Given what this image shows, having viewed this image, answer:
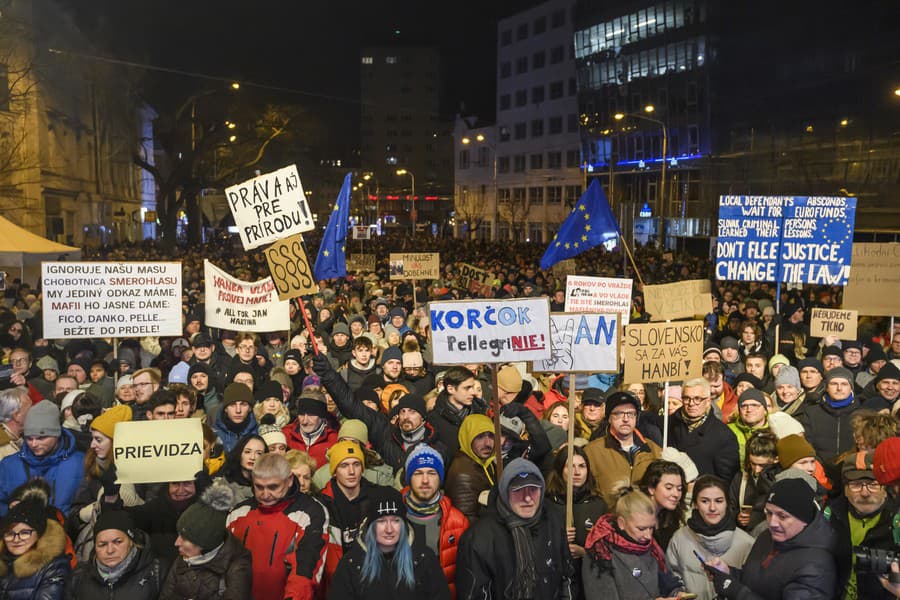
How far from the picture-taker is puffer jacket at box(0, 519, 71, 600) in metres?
4.36

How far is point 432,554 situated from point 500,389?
3.18 meters

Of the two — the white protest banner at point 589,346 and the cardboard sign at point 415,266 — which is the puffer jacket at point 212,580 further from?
the cardboard sign at point 415,266

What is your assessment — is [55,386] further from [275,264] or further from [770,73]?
[770,73]

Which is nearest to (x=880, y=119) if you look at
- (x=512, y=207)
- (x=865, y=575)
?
(x=865, y=575)

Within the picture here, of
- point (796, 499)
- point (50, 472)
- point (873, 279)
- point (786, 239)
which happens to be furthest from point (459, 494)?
point (873, 279)

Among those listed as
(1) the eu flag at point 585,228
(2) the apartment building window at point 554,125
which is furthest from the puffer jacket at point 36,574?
(2) the apartment building window at point 554,125

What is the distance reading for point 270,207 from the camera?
8.16 m

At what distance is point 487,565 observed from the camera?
4.36 m

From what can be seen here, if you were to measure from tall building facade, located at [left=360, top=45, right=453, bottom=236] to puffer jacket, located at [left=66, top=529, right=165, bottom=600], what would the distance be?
481ft

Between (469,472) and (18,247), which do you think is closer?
(469,472)

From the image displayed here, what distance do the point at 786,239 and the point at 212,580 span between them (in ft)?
30.6

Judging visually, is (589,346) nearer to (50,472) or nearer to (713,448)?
(713,448)

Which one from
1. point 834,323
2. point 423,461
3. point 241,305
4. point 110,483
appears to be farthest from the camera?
point 834,323

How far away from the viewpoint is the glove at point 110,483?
5623 millimetres
